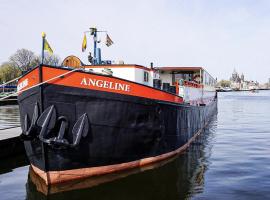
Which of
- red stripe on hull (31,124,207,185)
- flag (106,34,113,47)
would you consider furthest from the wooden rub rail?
flag (106,34,113,47)

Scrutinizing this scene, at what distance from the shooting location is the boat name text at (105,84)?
9659 millimetres

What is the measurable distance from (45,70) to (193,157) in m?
7.91

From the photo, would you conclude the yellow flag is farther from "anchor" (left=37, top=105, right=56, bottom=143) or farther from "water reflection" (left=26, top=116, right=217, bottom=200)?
"water reflection" (left=26, top=116, right=217, bottom=200)

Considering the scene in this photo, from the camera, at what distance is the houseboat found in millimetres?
9359

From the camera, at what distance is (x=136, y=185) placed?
9.97 meters

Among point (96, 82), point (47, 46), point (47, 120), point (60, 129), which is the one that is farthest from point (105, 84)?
point (47, 46)

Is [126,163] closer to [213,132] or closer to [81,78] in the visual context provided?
[81,78]

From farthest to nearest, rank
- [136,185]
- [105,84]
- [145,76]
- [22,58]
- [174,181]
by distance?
[22,58] → [145,76] → [174,181] → [136,185] → [105,84]

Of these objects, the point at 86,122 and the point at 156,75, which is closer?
the point at 86,122

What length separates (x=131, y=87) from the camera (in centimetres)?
1045

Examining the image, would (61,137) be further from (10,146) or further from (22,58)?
(22,58)

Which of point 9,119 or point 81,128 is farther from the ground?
point 81,128

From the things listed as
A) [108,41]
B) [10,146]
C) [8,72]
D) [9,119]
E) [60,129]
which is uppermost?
[8,72]

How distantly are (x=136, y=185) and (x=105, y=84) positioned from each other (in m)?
3.27
